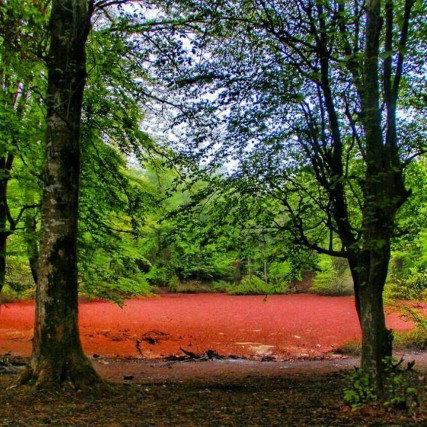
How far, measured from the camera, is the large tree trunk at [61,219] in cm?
447

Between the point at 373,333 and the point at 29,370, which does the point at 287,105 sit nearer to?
the point at 373,333

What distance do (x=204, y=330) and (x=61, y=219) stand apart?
10.1 m

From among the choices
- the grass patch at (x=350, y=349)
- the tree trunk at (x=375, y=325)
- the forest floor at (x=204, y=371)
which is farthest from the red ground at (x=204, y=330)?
the tree trunk at (x=375, y=325)

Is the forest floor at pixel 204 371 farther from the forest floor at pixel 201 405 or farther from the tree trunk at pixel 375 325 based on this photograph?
the tree trunk at pixel 375 325

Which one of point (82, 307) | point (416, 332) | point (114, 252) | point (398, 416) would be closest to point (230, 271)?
point (82, 307)

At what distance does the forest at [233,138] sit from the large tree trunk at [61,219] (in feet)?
0.05

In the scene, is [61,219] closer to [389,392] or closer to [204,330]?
[389,392]

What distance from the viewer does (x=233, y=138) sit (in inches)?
246

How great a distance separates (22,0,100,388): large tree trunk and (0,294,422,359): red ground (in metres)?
5.67

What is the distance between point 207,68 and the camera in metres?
6.19

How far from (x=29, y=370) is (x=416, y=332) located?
982 cm

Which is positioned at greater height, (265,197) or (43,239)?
(265,197)

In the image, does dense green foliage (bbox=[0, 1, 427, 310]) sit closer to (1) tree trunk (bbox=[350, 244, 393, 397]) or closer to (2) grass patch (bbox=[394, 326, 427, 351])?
(1) tree trunk (bbox=[350, 244, 393, 397])

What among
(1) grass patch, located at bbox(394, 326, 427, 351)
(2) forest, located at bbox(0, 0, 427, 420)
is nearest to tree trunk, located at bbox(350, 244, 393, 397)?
(2) forest, located at bbox(0, 0, 427, 420)
